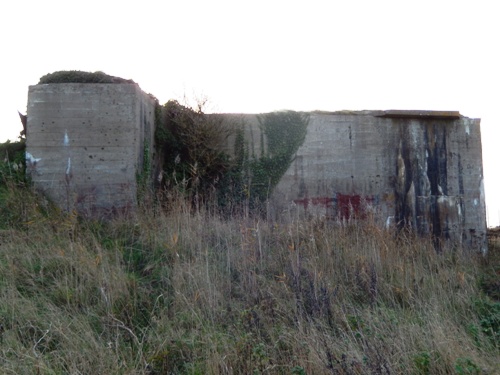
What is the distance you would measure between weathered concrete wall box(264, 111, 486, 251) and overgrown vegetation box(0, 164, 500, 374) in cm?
255

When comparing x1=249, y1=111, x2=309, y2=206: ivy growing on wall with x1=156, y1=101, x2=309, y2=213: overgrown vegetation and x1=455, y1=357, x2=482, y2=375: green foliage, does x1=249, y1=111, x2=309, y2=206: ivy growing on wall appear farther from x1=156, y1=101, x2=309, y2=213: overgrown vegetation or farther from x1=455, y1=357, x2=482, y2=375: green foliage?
x1=455, y1=357, x2=482, y2=375: green foliage

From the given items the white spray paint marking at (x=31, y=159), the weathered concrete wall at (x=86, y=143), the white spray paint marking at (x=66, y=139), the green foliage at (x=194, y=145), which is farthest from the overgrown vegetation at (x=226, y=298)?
the green foliage at (x=194, y=145)

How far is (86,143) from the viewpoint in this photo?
29.1ft

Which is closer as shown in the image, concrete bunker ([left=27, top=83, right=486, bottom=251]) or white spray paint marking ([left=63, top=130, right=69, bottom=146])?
white spray paint marking ([left=63, top=130, right=69, bottom=146])

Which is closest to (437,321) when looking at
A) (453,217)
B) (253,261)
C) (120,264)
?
(253,261)

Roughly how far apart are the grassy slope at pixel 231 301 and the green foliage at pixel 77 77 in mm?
2535

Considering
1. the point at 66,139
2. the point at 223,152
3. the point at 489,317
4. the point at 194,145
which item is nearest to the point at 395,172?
the point at 223,152

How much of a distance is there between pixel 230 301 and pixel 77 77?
5.65 metres

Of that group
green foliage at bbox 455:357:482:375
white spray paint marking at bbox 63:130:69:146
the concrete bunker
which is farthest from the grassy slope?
the concrete bunker

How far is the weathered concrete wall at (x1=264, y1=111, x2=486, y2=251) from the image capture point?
1036cm

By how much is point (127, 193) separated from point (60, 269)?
9.60 ft

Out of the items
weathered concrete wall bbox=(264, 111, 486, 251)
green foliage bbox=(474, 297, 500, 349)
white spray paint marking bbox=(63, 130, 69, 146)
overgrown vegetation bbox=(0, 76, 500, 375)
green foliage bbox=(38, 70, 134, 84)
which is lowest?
green foliage bbox=(474, 297, 500, 349)

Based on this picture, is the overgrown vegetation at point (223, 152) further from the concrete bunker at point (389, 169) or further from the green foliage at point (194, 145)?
the concrete bunker at point (389, 169)

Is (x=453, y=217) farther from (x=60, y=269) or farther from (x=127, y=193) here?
(x=60, y=269)
